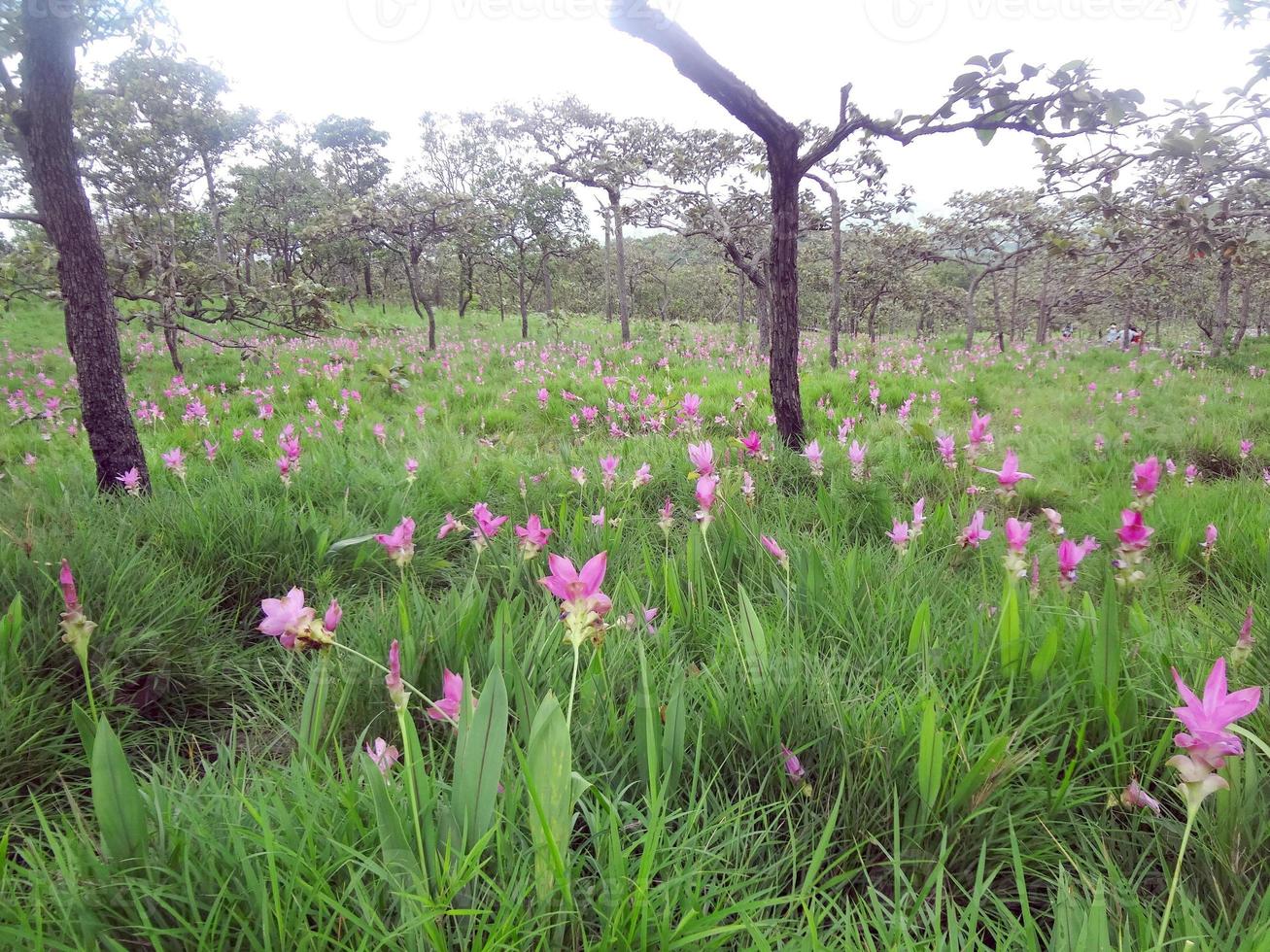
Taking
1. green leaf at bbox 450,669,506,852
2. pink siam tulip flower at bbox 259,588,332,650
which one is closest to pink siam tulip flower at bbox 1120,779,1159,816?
green leaf at bbox 450,669,506,852

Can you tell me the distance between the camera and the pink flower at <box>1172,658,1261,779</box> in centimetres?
79

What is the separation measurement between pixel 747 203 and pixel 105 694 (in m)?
14.1

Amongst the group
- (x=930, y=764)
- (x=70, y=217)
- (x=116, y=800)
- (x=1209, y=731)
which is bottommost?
(x=930, y=764)

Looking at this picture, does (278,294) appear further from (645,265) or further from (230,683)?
(645,265)

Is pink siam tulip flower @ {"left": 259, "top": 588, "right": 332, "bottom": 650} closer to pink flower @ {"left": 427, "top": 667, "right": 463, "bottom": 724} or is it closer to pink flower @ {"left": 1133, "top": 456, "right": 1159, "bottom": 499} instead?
pink flower @ {"left": 427, "top": 667, "right": 463, "bottom": 724}

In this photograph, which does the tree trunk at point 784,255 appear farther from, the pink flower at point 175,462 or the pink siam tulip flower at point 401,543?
the pink flower at point 175,462

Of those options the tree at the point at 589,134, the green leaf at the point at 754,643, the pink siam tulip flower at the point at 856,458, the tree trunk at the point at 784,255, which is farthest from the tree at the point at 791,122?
the tree at the point at 589,134

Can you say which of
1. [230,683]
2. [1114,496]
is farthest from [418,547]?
[1114,496]

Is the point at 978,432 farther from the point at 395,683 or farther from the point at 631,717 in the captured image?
the point at 395,683

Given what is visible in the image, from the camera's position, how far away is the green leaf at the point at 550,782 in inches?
36.8

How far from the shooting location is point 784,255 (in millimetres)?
3660

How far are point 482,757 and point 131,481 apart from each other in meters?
2.86

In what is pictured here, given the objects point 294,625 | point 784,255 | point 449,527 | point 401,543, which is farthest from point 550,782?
point 784,255

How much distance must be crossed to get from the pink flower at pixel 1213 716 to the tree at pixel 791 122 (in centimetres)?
296
